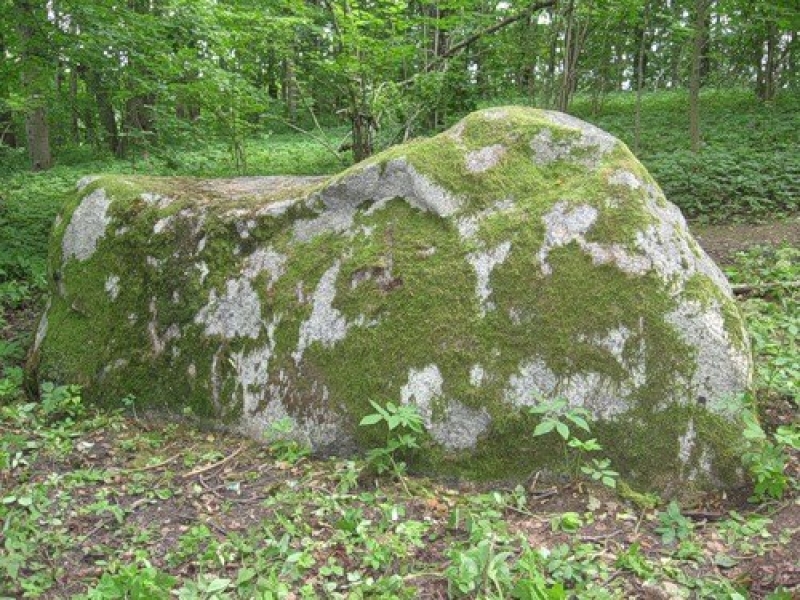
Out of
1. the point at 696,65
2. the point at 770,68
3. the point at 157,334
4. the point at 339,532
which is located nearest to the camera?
the point at 339,532

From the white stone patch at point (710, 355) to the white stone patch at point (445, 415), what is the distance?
1.08 meters

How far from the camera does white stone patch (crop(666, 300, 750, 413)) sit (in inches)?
130

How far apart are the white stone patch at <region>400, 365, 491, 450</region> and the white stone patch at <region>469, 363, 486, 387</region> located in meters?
0.13

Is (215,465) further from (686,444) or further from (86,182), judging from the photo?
(86,182)

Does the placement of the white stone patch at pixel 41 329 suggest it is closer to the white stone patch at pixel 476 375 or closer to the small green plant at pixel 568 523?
the white stone patch at pixel 476 375

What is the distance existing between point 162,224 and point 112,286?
56 centimetres

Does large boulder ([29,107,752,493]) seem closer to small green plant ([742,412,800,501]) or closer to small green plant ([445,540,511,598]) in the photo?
small green plant ([742,412,800,501])

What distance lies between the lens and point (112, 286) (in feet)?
15.3

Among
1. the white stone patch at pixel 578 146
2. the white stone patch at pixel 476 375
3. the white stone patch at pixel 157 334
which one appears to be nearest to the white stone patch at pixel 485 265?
the white stone patch at pixel 476 375

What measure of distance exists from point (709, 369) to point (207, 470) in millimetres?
2691

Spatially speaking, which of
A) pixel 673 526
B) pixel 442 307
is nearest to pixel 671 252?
pixel 442 307

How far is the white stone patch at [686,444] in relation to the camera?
10.6 feet

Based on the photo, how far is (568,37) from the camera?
9336mm

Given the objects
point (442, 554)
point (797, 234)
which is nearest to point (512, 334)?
point (442, 554)
